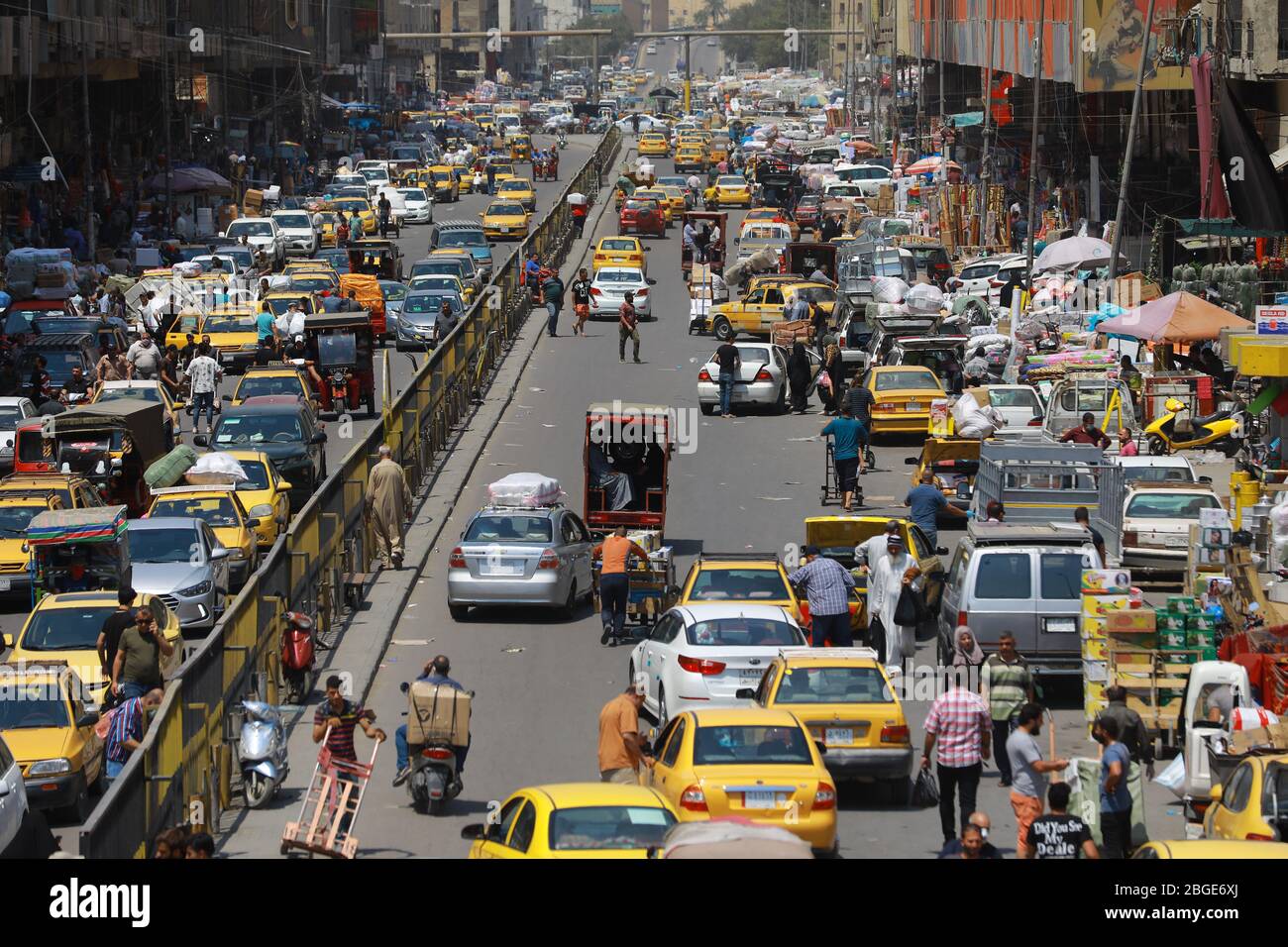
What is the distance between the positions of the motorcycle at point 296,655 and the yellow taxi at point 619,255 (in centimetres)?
3587

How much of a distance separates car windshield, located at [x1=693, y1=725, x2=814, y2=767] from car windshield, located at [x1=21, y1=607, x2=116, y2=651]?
8253mm

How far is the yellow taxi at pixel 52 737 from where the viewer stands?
18.1 meters

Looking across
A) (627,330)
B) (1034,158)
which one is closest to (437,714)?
(627,330)

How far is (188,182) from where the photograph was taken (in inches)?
2940

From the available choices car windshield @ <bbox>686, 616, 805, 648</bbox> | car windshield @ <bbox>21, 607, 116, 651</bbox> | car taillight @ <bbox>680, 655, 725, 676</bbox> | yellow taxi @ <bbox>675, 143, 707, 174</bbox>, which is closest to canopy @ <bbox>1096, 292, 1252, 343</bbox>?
car windshield @ <bbox>686, 616, 805, 648</bbox>

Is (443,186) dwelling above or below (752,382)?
above

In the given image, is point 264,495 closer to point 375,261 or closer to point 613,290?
point 613,290

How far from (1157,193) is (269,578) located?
45507 mm

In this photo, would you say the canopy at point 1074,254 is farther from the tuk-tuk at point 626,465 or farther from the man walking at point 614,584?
the man walking at point 614,584

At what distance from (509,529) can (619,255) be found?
35086mm

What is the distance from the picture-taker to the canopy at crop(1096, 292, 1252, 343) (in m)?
35.1

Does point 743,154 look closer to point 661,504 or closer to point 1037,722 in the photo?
point 661,504

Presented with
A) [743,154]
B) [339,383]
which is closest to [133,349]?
[339,383]

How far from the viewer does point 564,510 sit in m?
26.0
